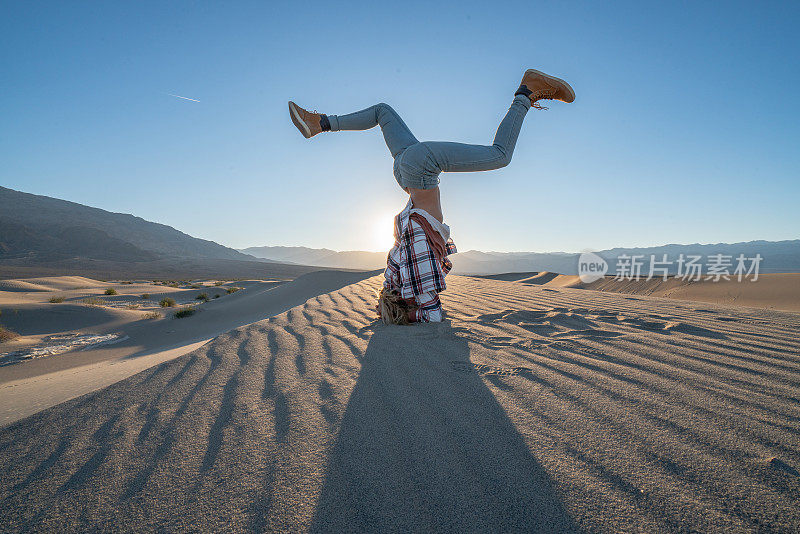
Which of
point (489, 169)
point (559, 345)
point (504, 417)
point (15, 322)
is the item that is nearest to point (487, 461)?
point (504, 417)

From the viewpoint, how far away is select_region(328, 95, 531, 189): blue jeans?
2.96 metres

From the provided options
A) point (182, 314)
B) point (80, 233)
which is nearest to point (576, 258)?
point (182, 314)

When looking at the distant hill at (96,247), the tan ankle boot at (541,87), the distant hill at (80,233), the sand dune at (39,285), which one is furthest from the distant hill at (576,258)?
the distant hill at (80,233)

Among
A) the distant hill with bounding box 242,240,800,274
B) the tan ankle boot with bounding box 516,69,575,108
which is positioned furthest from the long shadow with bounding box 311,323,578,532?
the distant hill with bounding box 242,240,800,274

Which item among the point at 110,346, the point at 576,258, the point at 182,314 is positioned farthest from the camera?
the point at 576,258

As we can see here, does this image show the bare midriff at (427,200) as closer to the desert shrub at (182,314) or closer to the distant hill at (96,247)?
the desert shrub at (182,314)

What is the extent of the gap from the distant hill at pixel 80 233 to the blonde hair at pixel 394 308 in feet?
221

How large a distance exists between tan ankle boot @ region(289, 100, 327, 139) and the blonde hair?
1.70 m

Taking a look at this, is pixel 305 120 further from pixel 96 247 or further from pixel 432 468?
pixel 96 247

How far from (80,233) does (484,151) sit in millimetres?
83360

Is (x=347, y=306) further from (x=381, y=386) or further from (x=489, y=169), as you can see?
(x=381, y=386)

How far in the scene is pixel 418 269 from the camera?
138 inches

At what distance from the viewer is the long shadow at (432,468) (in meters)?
0.99

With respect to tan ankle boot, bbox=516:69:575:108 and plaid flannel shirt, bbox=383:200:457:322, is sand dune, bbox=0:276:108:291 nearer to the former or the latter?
plaid flannel shirt, bbox=383:200:457:322
